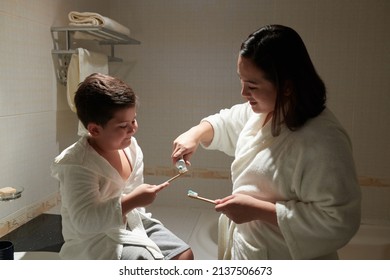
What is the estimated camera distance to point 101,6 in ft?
5.58

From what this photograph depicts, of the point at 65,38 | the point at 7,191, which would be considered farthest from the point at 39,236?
the point at 65,38

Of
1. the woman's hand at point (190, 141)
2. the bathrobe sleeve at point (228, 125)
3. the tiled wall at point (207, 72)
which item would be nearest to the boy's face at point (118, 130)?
the woman's hand at point (190, 141)

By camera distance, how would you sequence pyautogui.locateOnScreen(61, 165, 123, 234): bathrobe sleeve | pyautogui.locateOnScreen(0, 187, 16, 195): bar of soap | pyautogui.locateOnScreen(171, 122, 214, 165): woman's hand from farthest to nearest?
1. pyautogui.locateOnScreen(0, 187, 16, 195): bar of soap
2. pyautogui.locateOnScreen(171, 122, 214, 165): woman's hand
3. pyautogui.locateOnScreen(61, 165, 123, 234): bathrobe sleeve

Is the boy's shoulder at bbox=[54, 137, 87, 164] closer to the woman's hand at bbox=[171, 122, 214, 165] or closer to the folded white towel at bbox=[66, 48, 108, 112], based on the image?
the woman's hand at bbox=[171, 122, 214, 165]

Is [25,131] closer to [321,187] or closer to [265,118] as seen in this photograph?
[265,118]

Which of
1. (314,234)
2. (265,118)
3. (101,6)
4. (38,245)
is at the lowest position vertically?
(38,245)

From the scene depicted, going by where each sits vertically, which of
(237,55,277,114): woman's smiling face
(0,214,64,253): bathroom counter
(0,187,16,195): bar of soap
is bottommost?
(0,214,64,253): bathroom counter

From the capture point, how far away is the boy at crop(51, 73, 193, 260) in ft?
2.63

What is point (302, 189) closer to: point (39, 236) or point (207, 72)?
point (39, 236)

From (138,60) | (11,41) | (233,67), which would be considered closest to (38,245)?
(11,41)

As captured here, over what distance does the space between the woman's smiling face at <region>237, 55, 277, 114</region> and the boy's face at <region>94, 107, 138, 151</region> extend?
274 millimetres

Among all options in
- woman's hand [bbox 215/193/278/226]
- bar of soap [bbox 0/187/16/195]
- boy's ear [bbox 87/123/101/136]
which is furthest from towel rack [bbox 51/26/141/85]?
woman's hand [bbox 215/193/278/226]

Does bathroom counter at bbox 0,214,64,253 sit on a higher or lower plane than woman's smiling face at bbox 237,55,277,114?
lower
